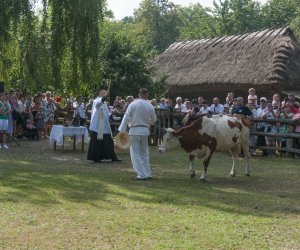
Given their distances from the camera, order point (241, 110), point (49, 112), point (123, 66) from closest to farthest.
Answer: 1. point (241, 110)
2. point (49, 112)
3. point (123, 66)

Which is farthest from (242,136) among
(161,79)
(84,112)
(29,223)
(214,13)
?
(214,13)

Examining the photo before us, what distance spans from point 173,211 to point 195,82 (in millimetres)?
22431

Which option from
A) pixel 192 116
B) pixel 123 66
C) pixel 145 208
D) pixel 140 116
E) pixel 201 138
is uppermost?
pixel 123 66

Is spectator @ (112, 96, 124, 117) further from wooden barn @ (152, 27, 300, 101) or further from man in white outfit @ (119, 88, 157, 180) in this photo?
man in white outfit @ (119, 88, 157, 180)

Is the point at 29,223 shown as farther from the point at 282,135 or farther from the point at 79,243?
the point at 282,135

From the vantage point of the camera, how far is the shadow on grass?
10.1m

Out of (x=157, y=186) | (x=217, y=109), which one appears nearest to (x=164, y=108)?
(x=217, y=109)

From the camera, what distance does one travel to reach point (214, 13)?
59438 mm

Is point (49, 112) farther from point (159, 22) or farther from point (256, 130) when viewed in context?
point (159, 22)

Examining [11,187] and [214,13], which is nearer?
[11,187]

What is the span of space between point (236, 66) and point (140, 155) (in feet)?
60.5

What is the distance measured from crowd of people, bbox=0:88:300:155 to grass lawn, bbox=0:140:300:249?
11.5 ft

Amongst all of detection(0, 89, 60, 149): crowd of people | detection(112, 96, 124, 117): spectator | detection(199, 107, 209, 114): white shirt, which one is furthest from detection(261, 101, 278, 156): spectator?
detection(0, 89, 60, 149): crowd of people

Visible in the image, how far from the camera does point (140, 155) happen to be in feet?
42.7
